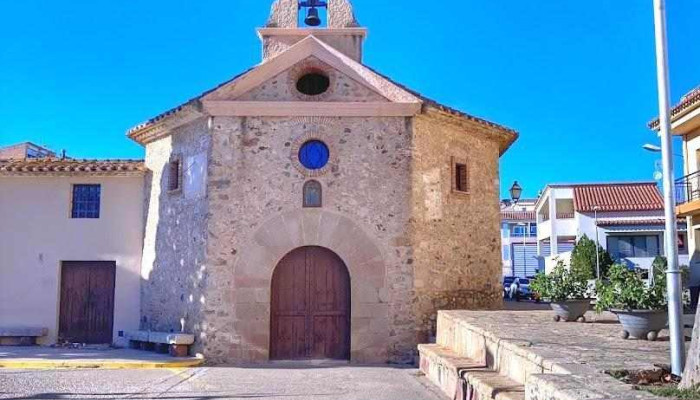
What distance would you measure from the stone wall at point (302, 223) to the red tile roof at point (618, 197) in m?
26.2

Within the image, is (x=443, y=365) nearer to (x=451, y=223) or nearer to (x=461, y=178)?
(x=451, y=223)

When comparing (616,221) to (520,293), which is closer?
(520,293)

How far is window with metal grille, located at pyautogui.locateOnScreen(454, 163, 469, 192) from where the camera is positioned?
1393 cm

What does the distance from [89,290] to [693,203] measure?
15808 millimetres

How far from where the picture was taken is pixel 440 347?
36.0 feet

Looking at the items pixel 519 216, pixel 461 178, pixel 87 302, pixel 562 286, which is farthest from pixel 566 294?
pixel 519 216

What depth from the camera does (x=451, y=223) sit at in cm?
1334

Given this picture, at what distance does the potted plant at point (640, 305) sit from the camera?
7875 mm

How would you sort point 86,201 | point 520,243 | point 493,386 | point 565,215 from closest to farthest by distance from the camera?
point 493,386 < point 86,201 < point 565,215 < point 520,243

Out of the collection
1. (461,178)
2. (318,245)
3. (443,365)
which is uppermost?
(461,178)

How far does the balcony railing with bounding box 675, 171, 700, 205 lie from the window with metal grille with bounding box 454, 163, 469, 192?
840cm

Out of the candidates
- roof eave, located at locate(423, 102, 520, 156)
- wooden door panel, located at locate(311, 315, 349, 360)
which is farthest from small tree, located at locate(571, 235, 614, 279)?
wooden door panel, located at locate(311, 315, 349, 360)

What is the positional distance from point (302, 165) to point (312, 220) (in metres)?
1.09

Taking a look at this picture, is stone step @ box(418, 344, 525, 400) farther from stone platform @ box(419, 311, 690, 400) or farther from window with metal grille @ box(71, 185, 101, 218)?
window with metal grille @ box(71, 185, 101, 218)
